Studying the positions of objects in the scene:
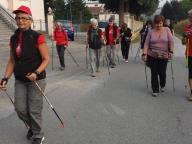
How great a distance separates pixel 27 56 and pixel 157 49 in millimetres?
4681

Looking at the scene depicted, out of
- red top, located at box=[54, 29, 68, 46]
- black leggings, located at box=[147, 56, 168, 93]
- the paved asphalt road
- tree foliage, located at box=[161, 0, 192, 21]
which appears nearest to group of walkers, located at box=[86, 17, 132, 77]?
red top, located at box=[54, 29, 68, 46]

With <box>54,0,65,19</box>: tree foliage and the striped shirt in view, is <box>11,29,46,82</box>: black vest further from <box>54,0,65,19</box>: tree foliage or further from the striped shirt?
<box>54,0,65,19</box>: tree foliage

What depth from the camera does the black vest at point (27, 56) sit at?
593 centimetres

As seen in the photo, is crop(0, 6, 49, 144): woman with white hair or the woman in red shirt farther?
the woman in red shirt

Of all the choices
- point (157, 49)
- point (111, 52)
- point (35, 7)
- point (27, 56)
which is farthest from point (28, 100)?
point (35, 7)

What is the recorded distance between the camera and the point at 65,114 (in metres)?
8.22

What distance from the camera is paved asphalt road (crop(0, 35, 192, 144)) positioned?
6613 millimetres

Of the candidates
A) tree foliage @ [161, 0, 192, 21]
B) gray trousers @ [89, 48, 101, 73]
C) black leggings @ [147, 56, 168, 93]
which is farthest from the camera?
tree foliage @ [161, 0, 192, 21]

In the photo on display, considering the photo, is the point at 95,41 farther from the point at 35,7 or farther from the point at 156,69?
the point at 35,7

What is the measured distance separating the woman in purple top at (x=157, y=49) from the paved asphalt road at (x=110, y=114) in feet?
1.61

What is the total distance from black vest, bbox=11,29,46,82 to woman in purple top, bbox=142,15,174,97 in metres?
4.41

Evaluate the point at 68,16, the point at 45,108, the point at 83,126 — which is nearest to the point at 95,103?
the point at 45,108

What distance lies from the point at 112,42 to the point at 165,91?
232 inches

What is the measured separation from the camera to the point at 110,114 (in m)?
8.17
